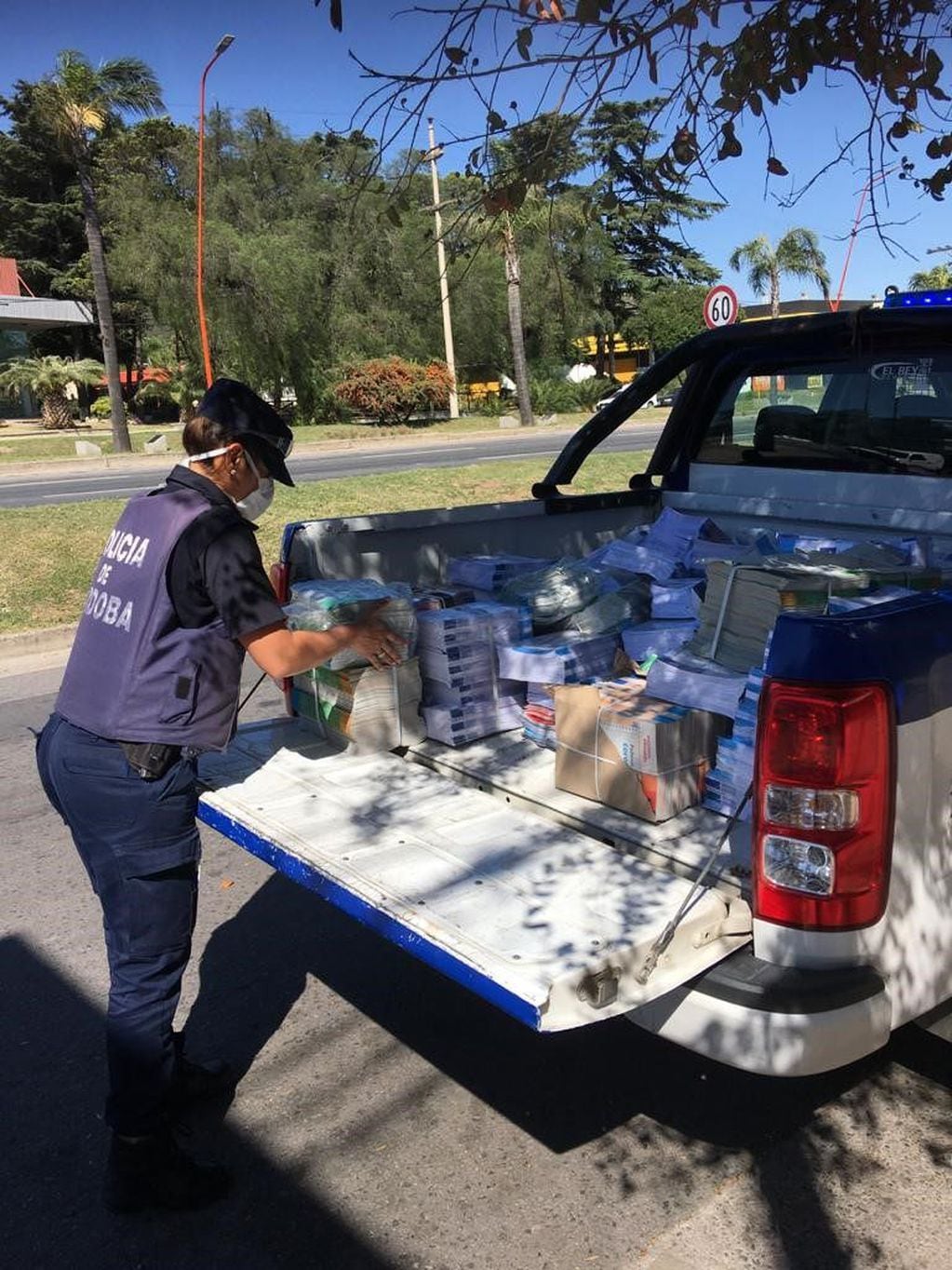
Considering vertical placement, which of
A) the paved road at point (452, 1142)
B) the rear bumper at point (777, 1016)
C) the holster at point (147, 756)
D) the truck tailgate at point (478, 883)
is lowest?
the paved road at point (452, 1142)

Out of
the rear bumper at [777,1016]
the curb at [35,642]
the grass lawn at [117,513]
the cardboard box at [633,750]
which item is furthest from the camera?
the grass lawn at [117,513]

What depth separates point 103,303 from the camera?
26719mm

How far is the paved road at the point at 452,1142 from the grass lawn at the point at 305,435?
82.6 feet

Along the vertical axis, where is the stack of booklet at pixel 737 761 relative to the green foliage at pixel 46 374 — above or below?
below

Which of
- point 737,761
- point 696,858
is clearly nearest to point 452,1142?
point 696,858

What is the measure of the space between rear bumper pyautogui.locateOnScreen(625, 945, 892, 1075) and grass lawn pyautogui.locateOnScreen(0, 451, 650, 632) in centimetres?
566

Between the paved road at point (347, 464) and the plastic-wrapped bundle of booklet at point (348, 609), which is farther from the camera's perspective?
the paved road at point (347, 464)

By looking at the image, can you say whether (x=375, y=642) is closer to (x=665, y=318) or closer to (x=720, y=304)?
(x=720, y=304)

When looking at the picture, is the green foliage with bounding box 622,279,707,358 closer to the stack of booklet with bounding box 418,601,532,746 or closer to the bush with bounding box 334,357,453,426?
the bush with bounding box 334,357,453,426

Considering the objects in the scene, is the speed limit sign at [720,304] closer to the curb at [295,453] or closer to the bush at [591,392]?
the curb at [295,453]

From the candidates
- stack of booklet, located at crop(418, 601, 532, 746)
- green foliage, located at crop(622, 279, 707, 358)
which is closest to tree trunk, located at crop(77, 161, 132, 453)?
stack of booklet, located at crop(418, 601, 532, 746)

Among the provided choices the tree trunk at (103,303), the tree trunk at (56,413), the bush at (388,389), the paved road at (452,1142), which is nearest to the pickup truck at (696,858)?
the paved road at (452,1142)

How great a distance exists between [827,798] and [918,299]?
260 cm

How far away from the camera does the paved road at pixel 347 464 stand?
1816 centimetres
